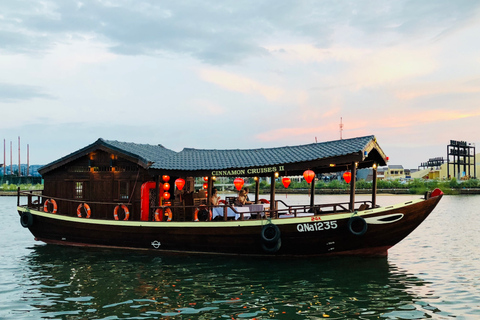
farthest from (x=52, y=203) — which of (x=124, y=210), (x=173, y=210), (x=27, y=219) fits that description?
(x=173, y=210)

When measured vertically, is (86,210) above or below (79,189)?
below

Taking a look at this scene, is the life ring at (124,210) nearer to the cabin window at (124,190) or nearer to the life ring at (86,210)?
the cabin window at (124,190)

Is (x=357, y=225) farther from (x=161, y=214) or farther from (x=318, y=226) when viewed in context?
(x=161, y=214)

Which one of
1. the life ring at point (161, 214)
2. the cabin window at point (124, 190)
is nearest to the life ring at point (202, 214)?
the life ring at point (161, 214)

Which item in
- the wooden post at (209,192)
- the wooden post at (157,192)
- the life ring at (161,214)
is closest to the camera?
the wooden post at (209,192)

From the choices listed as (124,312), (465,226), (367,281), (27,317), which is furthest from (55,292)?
(465,226)

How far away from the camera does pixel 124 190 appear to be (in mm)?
16453

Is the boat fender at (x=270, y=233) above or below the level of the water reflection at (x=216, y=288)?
above

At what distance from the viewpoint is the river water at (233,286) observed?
9.36 meters

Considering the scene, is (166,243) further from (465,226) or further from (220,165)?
(465,226)

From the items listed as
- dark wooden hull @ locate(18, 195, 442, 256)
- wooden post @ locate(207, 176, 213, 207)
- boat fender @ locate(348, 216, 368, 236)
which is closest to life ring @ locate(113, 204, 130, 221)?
dark wooden hull @ locate(18, 195, 442, 256)

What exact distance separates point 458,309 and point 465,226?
65.4ft

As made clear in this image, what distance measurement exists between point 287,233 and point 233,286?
293 centimetres

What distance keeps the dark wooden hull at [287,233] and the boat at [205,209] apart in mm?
32
